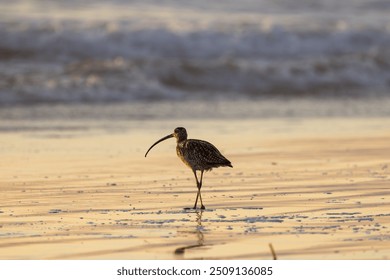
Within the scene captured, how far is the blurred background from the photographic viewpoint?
1862 centimetres

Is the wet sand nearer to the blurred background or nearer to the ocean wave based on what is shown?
the blurred background

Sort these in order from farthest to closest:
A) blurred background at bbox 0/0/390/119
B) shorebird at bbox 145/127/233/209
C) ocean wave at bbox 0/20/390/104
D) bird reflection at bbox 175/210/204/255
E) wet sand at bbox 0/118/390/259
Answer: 1. ocean wave at bbox 0/20/390/104
2. blurred background at bbox 0/0/390/119
3. shorebird at bbox 145/127/233/209
4. wet sand at bbox 0/118/390/259
5. bird reflection at bbox 175/210/204/255

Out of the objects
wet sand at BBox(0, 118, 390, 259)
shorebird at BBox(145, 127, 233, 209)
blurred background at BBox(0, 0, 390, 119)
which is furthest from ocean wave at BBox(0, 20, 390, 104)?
shorebird at BBox(145, 127, 233, 209)

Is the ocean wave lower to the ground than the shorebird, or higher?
higher

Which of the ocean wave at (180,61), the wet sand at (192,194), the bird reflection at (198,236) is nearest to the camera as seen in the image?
the bird reflection at (198,236)

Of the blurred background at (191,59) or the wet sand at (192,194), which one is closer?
the wet sand at (192,194)

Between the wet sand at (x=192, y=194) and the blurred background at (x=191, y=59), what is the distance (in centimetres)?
279

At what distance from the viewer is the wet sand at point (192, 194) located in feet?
25.3

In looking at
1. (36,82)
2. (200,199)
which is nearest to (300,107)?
(36,82)

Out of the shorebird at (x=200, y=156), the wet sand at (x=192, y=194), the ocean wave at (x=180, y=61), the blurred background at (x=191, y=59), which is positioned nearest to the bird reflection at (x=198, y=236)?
the wet sand at (x=192, y=194)

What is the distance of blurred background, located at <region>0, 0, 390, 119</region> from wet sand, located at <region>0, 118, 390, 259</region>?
2.79 metres

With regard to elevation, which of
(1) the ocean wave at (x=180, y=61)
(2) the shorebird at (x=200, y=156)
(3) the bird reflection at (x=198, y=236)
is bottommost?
(3) the bird reflection at (x=198, y=236)

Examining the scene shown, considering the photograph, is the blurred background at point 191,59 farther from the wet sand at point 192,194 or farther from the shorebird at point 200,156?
the shorebird at point 200,156

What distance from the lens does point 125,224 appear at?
847 cm
